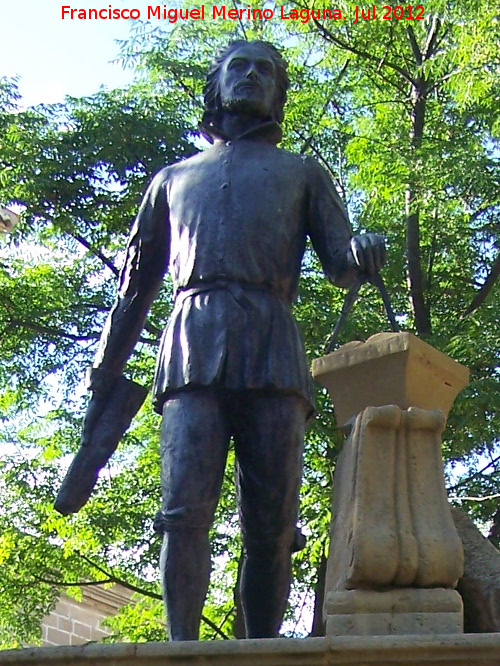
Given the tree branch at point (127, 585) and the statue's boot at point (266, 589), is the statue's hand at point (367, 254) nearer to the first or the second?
the statue's boot at point (266, 589)

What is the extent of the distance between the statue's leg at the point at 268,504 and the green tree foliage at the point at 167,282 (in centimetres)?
714

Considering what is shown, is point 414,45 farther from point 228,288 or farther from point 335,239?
point 228,288

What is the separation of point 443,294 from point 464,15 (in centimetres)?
266

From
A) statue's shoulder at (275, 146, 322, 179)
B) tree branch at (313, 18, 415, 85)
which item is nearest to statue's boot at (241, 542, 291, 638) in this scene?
statue's shoulder at (275, 146, 322, 179)

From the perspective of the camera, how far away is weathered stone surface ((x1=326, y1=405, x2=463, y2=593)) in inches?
159

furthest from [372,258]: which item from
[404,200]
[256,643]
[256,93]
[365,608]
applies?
[404,200]

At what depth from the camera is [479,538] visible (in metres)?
5.08

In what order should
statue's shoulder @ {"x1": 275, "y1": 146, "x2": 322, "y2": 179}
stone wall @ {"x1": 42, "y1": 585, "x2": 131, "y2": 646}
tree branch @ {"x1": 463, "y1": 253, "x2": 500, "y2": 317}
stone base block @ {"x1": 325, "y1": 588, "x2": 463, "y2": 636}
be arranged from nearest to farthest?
1. stone base block @ {"x1": 325, "y1": 588, "x2": 463, "y2": 636}
2. statue's shoulder @ {"x1": 275, "y1": 146, "x2": 322, "y2": 179}
3. tree branch @ {"x1": 463, "y1": 253, "x2": 500, "y2": 317}
4. stone wall @ {"x1": 42, "y1": 585, "x2": 131, "y2": 646}

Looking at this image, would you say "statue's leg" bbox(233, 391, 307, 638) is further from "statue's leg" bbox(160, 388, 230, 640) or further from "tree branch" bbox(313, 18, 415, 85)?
"tree branch" bbox(313, 18, 415, 85)

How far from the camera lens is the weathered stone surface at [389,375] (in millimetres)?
4398

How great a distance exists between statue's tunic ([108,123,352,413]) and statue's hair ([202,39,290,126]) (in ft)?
0.33

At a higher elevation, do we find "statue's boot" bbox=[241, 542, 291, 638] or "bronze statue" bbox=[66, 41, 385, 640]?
"bronze statue" bbox=[66, 41, 385, 640]

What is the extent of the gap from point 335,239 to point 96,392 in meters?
1.02

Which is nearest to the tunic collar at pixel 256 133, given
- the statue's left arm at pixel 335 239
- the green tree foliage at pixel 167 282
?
the statue's left arm at pixel 335 239
